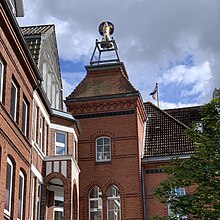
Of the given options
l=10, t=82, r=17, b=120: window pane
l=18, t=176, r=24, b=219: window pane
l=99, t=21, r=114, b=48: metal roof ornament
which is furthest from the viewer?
l=99, t=21, r=114, b=48: metal roof ornament

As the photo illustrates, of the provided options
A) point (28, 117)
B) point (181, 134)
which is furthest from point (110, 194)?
point (28, 117)

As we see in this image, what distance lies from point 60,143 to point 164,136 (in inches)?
369

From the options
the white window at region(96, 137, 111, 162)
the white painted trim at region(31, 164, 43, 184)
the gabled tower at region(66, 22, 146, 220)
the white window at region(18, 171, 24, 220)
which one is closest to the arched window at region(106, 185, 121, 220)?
the gabled tower at region(66, 22, 146, 220)

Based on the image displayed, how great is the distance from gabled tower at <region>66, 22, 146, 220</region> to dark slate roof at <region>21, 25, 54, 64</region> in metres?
5.33

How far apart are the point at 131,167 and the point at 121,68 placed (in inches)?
280

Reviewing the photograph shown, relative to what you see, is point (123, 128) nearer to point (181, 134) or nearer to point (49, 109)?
point (181, 134)

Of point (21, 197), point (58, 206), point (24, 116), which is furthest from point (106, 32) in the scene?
point (21, 197)

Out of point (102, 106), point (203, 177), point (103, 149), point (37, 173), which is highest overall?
point (102, 106)

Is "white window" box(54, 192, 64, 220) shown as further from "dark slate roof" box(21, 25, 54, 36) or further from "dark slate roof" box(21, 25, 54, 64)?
"dark slate roof" box(21, 25, 54, 36)

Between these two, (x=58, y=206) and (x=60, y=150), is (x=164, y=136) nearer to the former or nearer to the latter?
(x=60, y=150)

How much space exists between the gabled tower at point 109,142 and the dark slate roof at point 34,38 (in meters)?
5.33

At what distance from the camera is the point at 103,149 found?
31.3 metres

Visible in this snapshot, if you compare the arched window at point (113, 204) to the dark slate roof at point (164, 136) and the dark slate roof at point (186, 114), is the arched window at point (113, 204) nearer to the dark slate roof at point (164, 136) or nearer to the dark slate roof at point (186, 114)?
the dark slate roof at point (164, 136)

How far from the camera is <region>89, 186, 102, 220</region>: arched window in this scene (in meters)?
30.0
